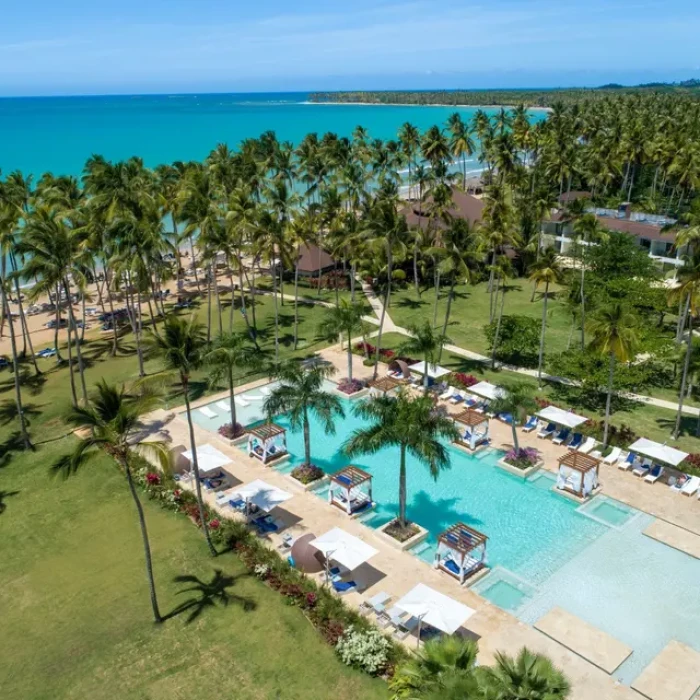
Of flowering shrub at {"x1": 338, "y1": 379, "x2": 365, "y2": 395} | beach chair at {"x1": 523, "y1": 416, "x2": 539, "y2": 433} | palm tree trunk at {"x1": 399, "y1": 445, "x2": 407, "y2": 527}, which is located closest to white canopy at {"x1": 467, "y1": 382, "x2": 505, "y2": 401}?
beach chair at {"x1": 523, "y1": 416, "x2": 539, "y2": 433}

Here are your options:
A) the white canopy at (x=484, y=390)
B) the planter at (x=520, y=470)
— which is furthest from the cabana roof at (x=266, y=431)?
the white canopy at (x=484, y=390)

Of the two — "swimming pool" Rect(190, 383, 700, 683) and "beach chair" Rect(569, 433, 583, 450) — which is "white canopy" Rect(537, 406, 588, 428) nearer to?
"beach chair" Rect(569, 433, 583, 450)

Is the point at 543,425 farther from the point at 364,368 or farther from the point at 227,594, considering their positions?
the point at 227,594

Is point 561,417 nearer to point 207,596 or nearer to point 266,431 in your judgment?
point 266,431

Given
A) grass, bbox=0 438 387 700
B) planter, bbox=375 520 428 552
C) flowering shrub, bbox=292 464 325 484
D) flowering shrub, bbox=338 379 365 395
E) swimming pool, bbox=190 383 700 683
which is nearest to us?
grass, bbox=0 438 387 700

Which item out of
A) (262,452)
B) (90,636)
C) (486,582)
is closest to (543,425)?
(486,582)

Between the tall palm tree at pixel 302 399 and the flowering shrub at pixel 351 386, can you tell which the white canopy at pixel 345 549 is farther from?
the flowering shrub at pixel 351 386
